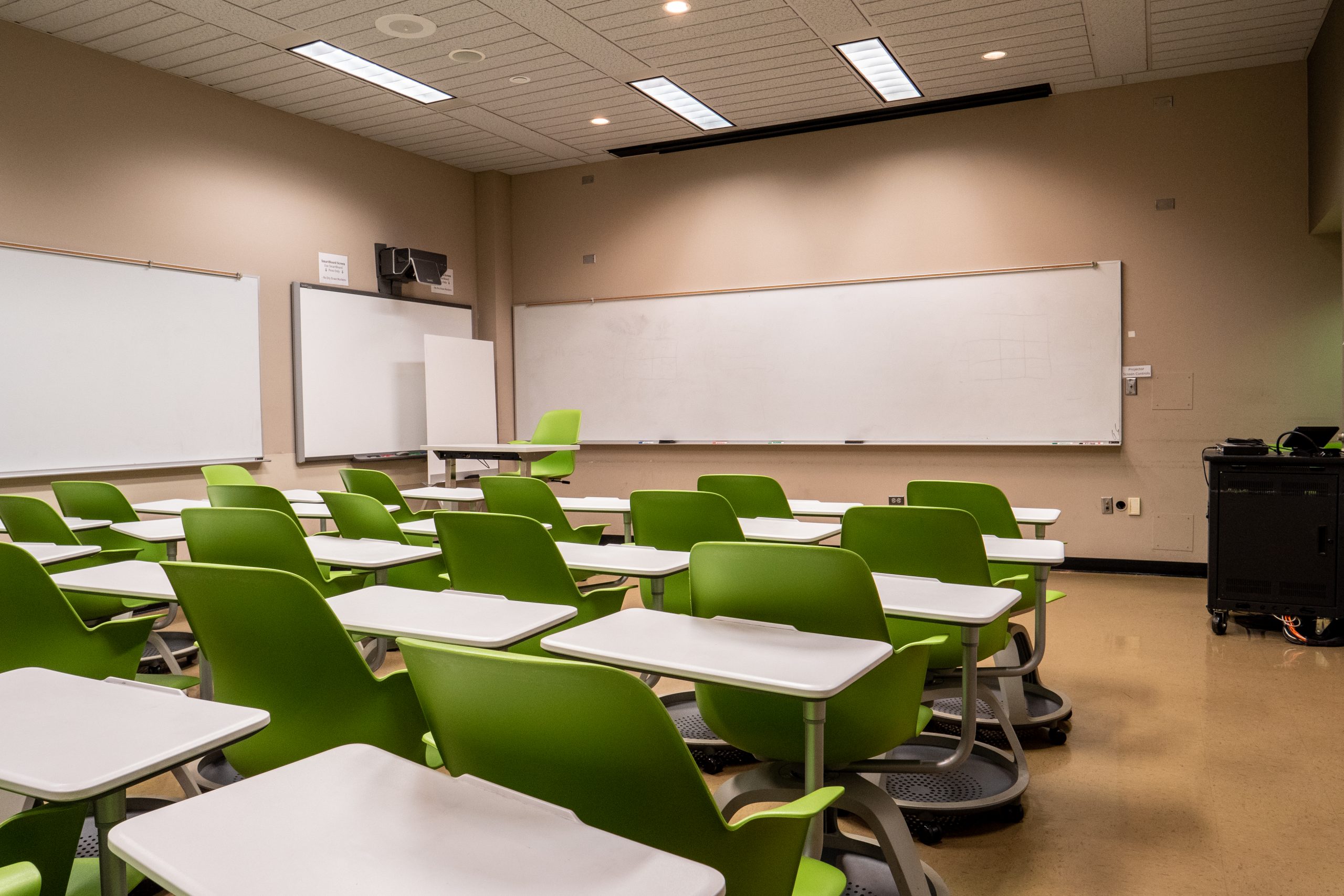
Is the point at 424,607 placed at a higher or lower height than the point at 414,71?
lower

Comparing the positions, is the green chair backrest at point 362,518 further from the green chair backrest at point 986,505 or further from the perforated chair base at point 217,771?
the green chair backrest at point 986,505

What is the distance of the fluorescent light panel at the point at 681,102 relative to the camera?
6109mm

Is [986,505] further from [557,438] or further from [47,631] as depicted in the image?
[557,438]

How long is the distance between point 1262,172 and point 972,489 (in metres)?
4.12

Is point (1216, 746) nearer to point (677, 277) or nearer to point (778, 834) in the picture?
point (778, 834)

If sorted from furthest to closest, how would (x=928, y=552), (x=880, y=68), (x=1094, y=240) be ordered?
(x=1094, y=240), (x=880, y=68), (x=928, y=552)

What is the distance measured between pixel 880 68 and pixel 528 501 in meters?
3.99

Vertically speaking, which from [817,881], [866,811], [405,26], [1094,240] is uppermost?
[405,26]

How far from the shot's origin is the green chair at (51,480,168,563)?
401cm

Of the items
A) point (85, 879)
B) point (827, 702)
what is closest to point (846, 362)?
point (827, 702)

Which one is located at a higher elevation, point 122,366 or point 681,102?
point 681,102

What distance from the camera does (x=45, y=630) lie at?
223cm

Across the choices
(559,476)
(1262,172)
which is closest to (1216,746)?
(1262,172)

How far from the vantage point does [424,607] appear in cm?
199
